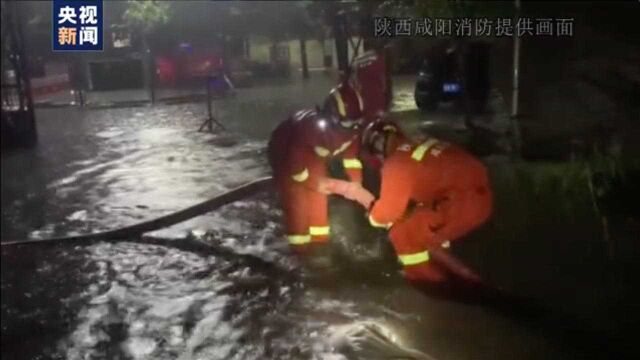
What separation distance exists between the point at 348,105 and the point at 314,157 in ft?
1.76

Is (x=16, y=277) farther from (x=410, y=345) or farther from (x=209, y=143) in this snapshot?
(x=209, y=143)

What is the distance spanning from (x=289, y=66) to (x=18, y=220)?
12.5m

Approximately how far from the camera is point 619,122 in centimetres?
383

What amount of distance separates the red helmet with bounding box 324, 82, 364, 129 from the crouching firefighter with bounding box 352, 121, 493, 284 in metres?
0.43

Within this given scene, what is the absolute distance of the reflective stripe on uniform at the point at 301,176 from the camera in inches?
233

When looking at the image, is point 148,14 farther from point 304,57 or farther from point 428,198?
point 304,57

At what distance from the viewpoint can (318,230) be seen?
6320 millimetres

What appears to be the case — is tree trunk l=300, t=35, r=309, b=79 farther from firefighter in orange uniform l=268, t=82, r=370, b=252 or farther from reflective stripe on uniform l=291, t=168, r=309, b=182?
reflective stripe on uniform l=291, t=168, r=309, b=182

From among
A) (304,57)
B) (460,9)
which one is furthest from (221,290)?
(304,57)

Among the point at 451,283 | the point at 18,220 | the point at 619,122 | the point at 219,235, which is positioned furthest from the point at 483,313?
the point at 18,220

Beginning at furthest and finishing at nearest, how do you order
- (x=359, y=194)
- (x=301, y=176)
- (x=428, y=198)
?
(x=301, y=176)
(x=359, y=194)
(x=428, y=198)

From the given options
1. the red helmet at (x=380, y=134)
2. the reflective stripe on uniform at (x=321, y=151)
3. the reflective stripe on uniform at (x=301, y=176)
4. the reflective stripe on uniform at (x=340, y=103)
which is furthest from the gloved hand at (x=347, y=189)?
the red helmet at (x=380, y=134)

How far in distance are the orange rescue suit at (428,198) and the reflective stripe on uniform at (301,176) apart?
3.12 ft

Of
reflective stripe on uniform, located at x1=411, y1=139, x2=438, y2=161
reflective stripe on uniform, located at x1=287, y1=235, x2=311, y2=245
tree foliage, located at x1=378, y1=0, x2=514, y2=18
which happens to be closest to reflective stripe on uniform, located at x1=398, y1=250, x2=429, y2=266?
reflective stripe on uniform, located at x1=411, y1=139, x2=438, y2=161
